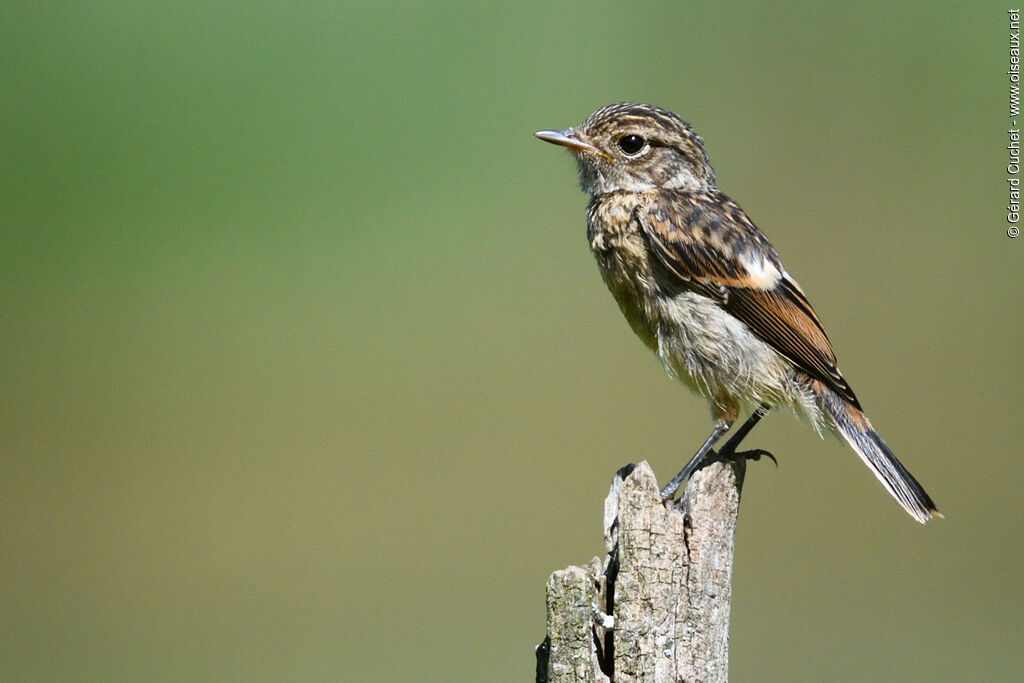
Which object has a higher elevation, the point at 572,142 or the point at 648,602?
the point at 572,142

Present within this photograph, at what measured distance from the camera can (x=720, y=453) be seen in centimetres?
555

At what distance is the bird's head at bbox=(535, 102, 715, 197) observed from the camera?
6.09 meters

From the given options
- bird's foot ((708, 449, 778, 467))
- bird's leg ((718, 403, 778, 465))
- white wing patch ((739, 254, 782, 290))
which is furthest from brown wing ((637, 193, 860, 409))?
bird's foot ((708, 449, 778, 467))

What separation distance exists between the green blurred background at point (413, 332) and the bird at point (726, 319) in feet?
12.9

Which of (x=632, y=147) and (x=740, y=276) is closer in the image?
(x=740, y=276)

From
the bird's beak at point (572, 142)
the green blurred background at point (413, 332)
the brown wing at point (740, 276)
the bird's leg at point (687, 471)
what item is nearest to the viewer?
the bird's leg at point (687, 471)

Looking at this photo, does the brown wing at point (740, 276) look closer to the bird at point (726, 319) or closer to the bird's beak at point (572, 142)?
the bird at point (726, 319)

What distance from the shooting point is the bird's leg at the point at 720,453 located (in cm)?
531

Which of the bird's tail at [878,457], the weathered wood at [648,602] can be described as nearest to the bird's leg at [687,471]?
the bird's tail at [878,457]

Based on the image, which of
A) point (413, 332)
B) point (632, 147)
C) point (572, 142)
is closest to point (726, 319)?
point (632, 147)

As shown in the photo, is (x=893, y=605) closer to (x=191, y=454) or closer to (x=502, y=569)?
(x=502, y=569)

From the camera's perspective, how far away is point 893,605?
33.3ft

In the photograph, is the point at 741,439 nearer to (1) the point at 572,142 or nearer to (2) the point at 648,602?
(1) the point at 572,142

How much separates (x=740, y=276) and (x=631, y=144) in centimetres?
93
